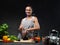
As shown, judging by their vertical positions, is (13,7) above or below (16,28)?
above

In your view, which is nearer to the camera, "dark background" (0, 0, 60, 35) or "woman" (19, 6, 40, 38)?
"woman" (19, 6, 40, 38)

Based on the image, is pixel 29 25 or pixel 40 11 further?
pixel 40 11

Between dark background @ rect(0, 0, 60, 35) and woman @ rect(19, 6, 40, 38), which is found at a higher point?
dark background @ rect(0, 0, 60, 35)

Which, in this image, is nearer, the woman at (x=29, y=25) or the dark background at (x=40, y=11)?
the woman at (x=29, y=25)

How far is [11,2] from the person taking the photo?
4.25 m

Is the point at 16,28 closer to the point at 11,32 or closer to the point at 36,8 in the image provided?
the point at 11,32

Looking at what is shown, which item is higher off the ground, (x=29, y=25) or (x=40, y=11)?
(x=40, y=11)

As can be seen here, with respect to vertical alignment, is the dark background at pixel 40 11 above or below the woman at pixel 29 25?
above

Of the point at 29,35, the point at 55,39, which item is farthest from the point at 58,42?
the point at 29,35

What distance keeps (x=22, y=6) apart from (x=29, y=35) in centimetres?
197

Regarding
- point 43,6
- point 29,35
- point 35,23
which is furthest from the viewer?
point 43,6

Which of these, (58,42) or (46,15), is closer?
(58,42)

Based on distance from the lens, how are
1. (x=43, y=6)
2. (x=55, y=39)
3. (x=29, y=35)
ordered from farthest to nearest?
(x=43, y=6) < (x=29, y=35) < (x=55, y=39)

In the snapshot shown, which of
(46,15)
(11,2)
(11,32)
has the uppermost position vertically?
(11,2)
